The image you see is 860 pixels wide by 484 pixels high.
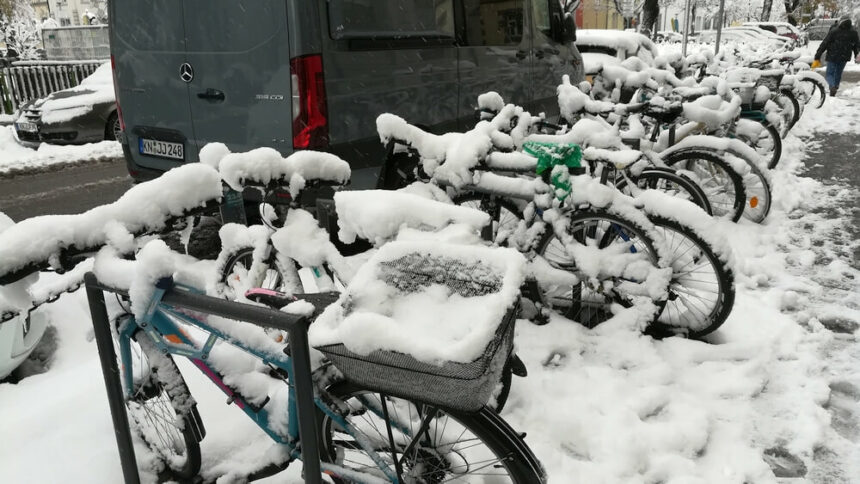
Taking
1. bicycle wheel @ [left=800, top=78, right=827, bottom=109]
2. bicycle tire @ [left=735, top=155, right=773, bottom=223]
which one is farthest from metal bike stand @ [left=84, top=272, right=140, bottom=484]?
bicycle wheel @ [left=800, top=78, right=827, bottom=109]

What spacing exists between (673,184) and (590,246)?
1594mm

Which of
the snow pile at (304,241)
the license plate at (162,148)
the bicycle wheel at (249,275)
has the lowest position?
the bicycle wheel at (249,275)

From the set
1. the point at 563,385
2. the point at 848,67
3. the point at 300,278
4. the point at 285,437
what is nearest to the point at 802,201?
the point at 563,385

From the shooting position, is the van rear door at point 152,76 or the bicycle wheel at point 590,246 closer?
the bicycle wheel at point 590,246

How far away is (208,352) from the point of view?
2.09m

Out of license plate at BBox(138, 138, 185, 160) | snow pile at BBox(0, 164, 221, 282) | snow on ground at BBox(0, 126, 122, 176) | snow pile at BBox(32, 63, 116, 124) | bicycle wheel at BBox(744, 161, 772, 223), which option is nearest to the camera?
snow pile at BBox(0, 164, 221, 282)

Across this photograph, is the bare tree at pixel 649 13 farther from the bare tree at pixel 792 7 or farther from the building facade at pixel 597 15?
the bare tree at pixel 792 7

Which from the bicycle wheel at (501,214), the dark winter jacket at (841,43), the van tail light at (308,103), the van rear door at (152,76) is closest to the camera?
the bicycle wheel at (501,214)

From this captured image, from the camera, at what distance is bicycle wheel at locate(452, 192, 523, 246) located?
358 cm

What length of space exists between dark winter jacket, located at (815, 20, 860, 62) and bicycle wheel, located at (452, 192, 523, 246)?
1384cm

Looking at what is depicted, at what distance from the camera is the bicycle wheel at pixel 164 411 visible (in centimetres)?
216

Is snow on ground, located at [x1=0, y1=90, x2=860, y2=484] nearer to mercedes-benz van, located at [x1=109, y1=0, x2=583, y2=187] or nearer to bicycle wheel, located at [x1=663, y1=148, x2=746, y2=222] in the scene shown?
bicycle wheel, located at [x1=663, y1=148, x2=746, y2=222]

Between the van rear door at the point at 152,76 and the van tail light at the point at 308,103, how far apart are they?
1.02m

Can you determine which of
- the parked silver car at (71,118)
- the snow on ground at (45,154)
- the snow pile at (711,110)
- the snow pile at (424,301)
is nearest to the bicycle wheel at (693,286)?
the snow pile at (711,110)
